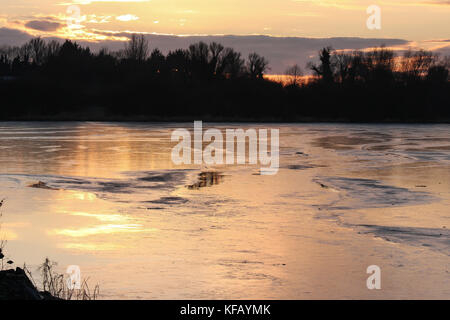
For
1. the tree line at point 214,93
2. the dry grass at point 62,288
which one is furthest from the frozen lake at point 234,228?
the tree line at point 214,93

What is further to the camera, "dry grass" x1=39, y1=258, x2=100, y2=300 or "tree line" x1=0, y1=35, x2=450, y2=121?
"tree line" x1=0, y1=35, x2=450, y2=121

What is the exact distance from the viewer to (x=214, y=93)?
253 feet

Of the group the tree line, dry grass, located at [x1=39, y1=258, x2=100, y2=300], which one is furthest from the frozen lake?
the tree line

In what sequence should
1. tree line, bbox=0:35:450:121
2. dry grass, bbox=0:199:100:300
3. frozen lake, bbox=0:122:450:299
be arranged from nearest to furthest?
1. dry grass, bbox=0:199:100:300
2. frozen lake, bbox=0:122:450:299
3. tree line, bbox=0:35:450:121

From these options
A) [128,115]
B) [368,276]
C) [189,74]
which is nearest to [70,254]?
[368,276]

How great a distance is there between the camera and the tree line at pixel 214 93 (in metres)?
70.9

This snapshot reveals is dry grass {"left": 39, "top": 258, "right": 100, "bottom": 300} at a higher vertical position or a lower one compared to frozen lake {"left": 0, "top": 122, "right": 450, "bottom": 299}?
higher

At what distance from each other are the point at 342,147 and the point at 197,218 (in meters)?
18.8

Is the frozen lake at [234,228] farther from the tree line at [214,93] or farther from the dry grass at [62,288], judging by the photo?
the tree line at [214,93]

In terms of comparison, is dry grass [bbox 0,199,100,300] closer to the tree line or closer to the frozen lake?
the frozen lake

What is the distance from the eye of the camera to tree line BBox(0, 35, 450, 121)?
7088cm

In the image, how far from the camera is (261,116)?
73.5 meters

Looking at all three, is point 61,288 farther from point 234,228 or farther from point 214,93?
point 214,93
